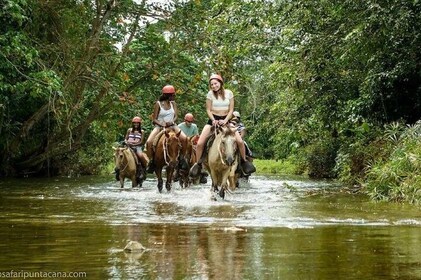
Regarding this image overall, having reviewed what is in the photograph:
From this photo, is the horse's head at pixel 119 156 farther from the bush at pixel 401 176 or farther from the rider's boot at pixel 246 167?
the bush at pixel 401 176

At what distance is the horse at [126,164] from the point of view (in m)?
19.8

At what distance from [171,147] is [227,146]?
3.67 metres

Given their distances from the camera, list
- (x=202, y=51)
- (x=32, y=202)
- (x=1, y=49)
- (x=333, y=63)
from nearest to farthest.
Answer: (x=32, y=202) → (x=1, y=49) → (x=333, y=63) → (x=202, y=51)

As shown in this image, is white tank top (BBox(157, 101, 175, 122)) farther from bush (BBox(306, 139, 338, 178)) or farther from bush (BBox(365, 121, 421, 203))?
bush (BBox(306, 139, 338, 178))

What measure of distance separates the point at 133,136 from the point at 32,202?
25.0 ft

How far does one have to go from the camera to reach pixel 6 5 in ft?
52.9

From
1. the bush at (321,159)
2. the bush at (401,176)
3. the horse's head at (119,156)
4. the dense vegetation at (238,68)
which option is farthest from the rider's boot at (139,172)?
the bush at (321,159)

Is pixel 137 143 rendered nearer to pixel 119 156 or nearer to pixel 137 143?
pixel 137 143

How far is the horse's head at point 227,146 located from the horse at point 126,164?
670 centimetres

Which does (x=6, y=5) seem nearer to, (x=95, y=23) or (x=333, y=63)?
(x=95, y=23)

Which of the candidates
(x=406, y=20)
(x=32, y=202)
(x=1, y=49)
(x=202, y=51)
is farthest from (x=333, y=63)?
(x=32, y=202)

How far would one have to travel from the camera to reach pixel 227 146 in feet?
43.3
